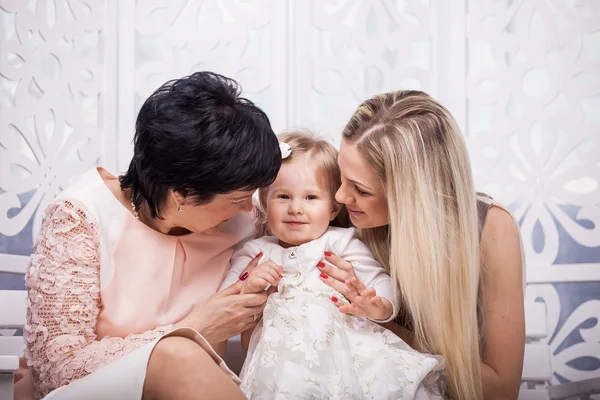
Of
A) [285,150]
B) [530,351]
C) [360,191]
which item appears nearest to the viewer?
[360,191]

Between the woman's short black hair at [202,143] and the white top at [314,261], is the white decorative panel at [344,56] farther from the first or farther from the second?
the woman's short black hair at [202,143]

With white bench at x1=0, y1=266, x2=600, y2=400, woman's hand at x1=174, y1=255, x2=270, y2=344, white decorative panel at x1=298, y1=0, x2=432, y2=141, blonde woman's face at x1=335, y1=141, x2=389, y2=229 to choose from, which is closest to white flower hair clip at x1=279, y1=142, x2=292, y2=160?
blonde woman's face at x1=335, y1=141, x2=389, y2=229

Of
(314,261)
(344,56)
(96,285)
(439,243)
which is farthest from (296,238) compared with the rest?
(344,56)

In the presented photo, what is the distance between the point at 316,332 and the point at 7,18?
9.54 feet

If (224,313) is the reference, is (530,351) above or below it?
below

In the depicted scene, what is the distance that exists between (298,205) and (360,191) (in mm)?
207

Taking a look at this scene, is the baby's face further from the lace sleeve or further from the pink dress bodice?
the lace sleeve

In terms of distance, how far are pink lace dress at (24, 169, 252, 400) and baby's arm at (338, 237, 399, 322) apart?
1.57 ft

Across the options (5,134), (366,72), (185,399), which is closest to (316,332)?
(185,399)

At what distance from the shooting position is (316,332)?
6.54 feet

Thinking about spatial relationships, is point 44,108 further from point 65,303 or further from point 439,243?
point 439,243

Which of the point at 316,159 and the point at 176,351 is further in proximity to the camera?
the point at 316,159

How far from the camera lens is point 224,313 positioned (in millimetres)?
2104

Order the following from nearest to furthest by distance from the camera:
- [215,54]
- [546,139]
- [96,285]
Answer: [96,285] < [546,139] < [215,54]
